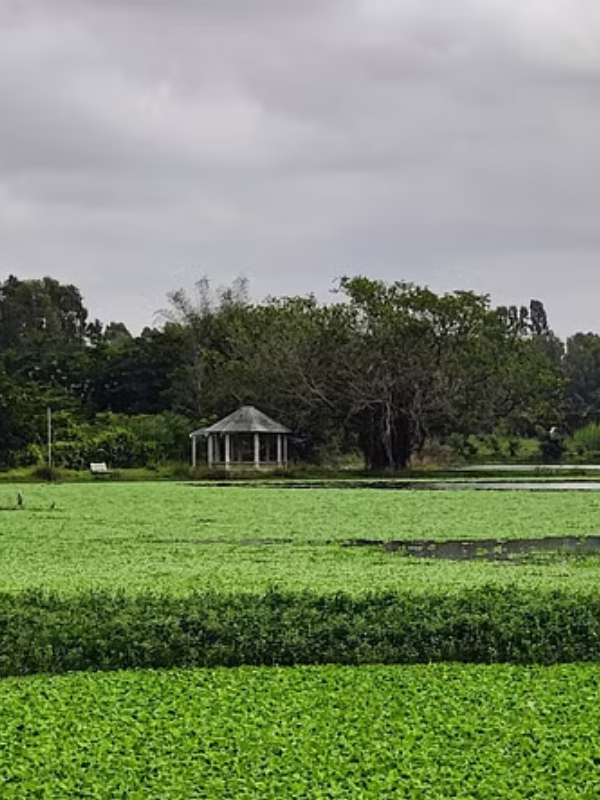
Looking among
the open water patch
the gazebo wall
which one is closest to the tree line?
the gazebo wall

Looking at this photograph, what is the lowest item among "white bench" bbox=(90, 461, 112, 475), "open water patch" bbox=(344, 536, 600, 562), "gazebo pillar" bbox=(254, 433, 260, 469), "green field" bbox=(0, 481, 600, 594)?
"open water patch" bbox=(344, 536, 600, 562)

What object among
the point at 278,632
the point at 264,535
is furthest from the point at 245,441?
the point at 278,632

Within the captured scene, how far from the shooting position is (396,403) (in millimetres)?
38719

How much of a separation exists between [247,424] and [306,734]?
1284 inches

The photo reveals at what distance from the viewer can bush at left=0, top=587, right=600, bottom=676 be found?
23.2ft

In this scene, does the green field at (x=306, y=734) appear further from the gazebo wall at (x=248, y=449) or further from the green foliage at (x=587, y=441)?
the green foliage at (x=587, y=441)

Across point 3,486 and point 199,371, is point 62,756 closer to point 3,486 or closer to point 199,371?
point 3,486

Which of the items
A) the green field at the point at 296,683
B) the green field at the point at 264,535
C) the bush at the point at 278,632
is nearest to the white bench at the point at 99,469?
the green field at the point at 264,535

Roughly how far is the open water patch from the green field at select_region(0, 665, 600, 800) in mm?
5134

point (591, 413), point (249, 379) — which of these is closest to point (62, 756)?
point (249, 379)

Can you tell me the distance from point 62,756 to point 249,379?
36526mm

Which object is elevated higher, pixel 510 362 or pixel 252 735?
pixel 510 362

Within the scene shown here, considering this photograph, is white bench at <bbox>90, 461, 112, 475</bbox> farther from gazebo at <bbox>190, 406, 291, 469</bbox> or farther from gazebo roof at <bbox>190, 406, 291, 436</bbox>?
gazebo roof at <bbox>190, 406, 291, 436</bbox>

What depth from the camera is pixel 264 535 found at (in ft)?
47.6
